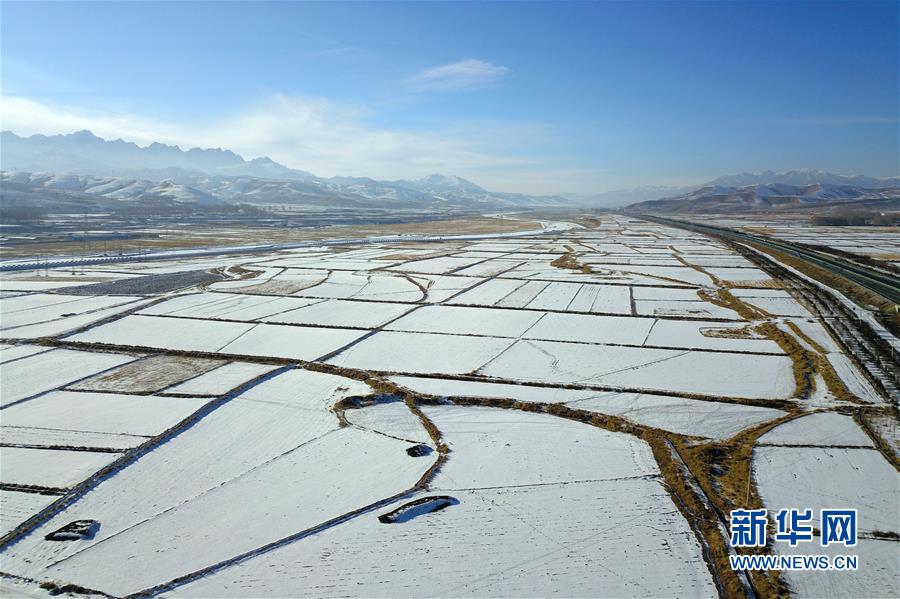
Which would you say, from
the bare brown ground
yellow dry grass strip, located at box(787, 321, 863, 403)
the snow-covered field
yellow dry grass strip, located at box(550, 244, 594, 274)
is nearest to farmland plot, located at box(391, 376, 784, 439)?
the snow-covered field

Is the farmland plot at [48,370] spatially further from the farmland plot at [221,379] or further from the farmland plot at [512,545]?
the farmland plot at [512,545]

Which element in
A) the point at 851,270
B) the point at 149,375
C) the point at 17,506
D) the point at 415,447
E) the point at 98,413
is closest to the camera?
the point at 17,506

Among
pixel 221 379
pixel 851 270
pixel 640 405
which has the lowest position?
pixel 640 405

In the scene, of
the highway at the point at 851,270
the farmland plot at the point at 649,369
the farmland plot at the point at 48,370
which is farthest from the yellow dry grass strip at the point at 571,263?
the farmland plot at the point at 48,370

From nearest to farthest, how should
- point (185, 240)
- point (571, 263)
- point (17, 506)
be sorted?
point (17, 506), point (571, 263), point (185, 240)

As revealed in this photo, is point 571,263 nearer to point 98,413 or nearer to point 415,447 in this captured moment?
point 415,447

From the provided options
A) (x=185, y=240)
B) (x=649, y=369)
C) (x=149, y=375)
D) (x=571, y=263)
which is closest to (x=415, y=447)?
(x=649, y=369)

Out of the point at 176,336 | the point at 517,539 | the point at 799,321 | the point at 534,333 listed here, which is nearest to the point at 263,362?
the point at 176,336

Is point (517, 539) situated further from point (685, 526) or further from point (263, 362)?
point (263, 362)

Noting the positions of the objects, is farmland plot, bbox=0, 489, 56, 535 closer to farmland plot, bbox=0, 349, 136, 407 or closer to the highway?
farmland plot, bbox=0, 349, 136, 407
